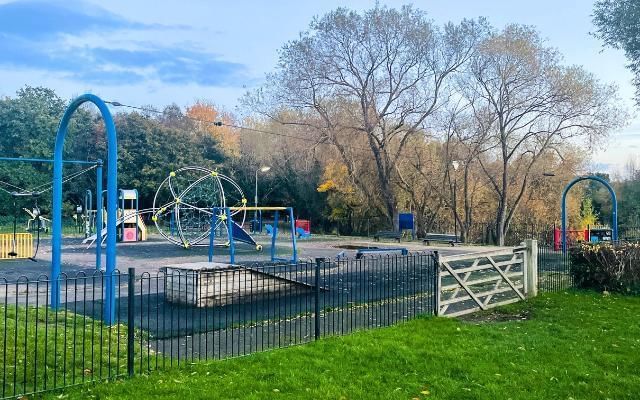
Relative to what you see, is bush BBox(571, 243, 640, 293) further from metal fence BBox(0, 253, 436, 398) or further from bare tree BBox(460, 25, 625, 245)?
bare tree BBox(460, 25, 625, 245)

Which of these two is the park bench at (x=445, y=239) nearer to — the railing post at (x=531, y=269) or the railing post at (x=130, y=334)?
the railing post at (x=531, y=269)

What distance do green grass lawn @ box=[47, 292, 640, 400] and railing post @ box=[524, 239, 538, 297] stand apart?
2.68 meters

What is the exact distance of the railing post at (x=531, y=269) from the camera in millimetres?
11898

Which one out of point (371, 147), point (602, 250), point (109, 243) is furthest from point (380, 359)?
point (371, 147)

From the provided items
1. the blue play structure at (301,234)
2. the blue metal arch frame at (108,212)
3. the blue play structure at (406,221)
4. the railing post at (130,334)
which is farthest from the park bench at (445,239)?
the railing post at (130,334)

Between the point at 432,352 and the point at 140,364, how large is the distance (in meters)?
3.60

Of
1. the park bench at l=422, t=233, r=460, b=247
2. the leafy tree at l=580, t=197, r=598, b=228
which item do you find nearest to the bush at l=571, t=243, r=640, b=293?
the park bench at l=422, t=233, r=460, b=247

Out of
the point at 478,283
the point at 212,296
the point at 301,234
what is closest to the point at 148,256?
the point at 212,296

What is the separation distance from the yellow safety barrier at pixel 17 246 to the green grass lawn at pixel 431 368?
54.8 feet

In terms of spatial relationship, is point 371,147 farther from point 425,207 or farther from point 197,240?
point 197,240

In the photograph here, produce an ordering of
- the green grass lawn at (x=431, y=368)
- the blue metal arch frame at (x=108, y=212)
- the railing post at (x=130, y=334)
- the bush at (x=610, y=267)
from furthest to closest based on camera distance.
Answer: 1. the bush at (x=610, y=267)
2. the blue metal arch frame at (x=108, y=212)
3. the railing post at (x=130, y=334)
4. the green grass lawn at (x=431, y=368)

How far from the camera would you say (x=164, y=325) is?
26.0 ft

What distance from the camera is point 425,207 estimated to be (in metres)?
36.9

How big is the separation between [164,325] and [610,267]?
9.85 metres
